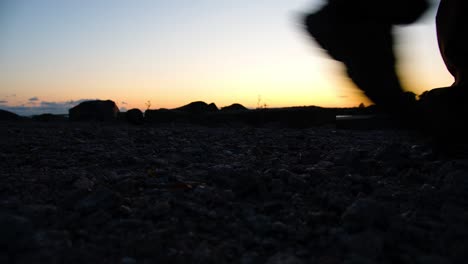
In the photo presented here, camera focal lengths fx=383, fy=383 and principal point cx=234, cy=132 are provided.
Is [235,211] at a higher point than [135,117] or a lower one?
lower

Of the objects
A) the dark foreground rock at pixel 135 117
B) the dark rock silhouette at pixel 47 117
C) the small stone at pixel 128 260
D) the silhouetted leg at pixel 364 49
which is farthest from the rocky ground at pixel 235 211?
the dark rock silhouette at pixel 47 117

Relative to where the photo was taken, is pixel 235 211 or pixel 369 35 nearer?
pixel 235 211

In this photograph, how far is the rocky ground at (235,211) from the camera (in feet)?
4.25

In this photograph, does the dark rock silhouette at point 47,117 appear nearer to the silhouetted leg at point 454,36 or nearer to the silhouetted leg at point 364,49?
the silhouetted leg at point 364,49

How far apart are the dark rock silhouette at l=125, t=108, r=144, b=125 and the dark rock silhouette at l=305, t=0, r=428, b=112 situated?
735cm

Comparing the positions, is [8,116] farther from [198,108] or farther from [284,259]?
[284,259]

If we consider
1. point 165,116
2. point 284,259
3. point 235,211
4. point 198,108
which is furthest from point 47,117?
point 284,259

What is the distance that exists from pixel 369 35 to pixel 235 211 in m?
1.16

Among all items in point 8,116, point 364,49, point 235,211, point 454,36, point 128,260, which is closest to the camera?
point 128,260

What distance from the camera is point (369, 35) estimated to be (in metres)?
2.03

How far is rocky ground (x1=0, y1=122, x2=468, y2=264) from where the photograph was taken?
4.25 feet

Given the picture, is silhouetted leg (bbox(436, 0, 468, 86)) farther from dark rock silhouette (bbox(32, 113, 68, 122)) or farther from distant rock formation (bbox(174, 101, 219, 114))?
dark rock silhouette (bbox(32, 113, 68, 122))

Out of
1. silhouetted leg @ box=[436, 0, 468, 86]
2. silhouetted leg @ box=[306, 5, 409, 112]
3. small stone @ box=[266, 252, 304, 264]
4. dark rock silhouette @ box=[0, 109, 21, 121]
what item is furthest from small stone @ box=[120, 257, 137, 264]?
dark rock silhouette @ box=[0, 109, 21, 121]

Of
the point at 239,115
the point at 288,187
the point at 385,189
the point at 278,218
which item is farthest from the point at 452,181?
the point at 239,115
